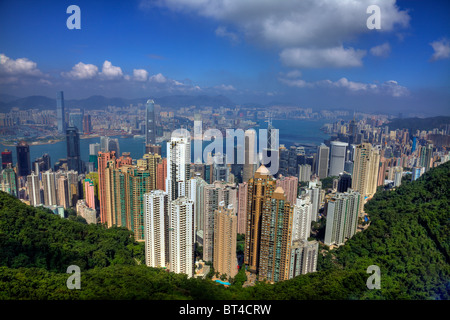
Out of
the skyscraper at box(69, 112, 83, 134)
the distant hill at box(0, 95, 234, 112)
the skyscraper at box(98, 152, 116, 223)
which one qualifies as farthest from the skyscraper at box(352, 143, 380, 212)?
the skyscraper at box(69, 112, 83, 134)

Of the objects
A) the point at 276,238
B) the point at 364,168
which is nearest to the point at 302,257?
the point at 276,238

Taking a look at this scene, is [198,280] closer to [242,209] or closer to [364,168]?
[242,209]

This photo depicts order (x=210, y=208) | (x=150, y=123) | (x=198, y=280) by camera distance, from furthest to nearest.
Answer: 1. (x=150, y=123)
2. (x=210, y=208)
3. (x=198, y=280)

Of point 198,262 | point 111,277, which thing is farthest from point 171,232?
point 111,277

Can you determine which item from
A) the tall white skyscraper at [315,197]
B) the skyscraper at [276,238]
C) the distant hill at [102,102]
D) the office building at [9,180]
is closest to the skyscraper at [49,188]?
the office building at [9,180]

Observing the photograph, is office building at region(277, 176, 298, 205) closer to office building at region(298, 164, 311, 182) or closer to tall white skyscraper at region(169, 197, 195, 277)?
office building at region(298, 164, 311, 182)

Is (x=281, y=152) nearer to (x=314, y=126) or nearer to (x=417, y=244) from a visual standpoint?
(x=314, y=126)
